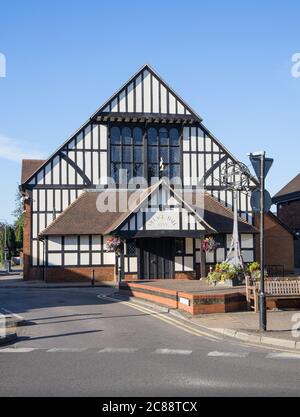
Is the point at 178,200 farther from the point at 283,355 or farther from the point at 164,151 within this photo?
the point at 283,355

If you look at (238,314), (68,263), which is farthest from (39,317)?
(68,263)

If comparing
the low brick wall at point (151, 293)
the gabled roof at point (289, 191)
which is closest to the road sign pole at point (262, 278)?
the low brick wall at point (151, 293)

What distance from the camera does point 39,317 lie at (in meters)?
16.7

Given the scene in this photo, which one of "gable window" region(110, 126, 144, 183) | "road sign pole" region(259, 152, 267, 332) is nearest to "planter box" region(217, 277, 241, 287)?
"road sign pole" region(259, 152, 267, 332)

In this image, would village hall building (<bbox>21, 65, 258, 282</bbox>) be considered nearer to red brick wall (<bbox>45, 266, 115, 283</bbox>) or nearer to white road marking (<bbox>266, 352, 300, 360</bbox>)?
red brick wall (<bbox>45, 266, 115, 283</bbox>)

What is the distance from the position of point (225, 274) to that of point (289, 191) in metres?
26.8

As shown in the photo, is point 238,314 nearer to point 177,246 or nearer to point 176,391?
point 176,391

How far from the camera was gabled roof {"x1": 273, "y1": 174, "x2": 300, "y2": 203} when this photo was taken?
146ft

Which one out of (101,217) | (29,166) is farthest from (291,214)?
(29,166)

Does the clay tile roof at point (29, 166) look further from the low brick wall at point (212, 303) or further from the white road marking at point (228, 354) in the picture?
the white road marking at point (228, 354)

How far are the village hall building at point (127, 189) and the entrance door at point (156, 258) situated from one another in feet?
0.19

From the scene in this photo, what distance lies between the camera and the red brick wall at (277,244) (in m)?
39.1

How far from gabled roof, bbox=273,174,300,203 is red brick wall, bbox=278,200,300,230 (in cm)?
73

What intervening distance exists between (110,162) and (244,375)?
28.6 m
